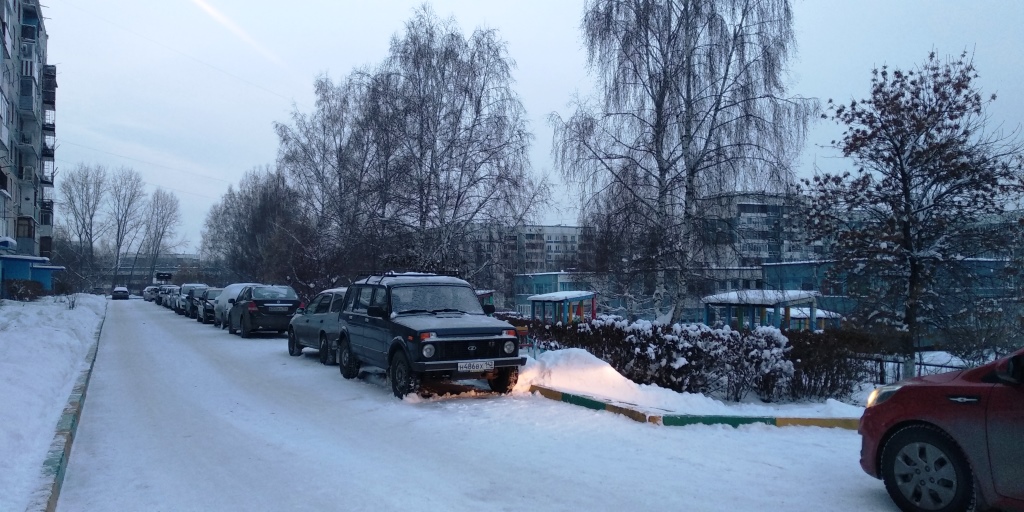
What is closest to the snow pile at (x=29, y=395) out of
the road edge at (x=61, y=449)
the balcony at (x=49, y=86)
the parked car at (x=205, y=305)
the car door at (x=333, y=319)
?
the road edge at (x=61, y=449)

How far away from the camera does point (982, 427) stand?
507cm

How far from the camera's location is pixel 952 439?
17.2 ft

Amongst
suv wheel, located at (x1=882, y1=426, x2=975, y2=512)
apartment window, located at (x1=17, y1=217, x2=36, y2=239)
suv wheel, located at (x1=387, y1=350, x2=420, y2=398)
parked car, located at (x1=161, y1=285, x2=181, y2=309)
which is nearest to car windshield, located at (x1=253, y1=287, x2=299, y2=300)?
suv wheel, located at (x1=387, y1=350, x2=420, y2=398)

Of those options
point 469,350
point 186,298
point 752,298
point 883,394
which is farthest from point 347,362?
point 186,298

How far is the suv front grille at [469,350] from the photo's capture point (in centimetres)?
1055

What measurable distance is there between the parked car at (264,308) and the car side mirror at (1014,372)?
20.9 metres

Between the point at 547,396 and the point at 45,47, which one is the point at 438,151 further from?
the point at 45,47

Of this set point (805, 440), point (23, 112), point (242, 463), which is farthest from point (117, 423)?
point (23, 112)

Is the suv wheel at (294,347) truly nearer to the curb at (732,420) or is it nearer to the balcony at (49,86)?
the curb at (732,420)

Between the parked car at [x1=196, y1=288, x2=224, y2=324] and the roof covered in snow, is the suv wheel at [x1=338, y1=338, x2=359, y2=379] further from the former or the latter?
the parked car at [x1=196, y1=288, x2=224, y2=324]

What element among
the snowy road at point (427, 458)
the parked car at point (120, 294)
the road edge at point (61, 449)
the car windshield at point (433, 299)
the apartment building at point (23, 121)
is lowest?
the parked car at point (120, 294)

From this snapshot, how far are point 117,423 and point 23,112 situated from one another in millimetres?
56011

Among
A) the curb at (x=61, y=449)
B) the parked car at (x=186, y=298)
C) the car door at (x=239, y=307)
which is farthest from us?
the parked car at (x=186, y=298)

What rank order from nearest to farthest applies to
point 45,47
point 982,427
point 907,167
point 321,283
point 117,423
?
point 982,427 → point 117,423 → point 907,167 → point 321,283 → point 45,47
